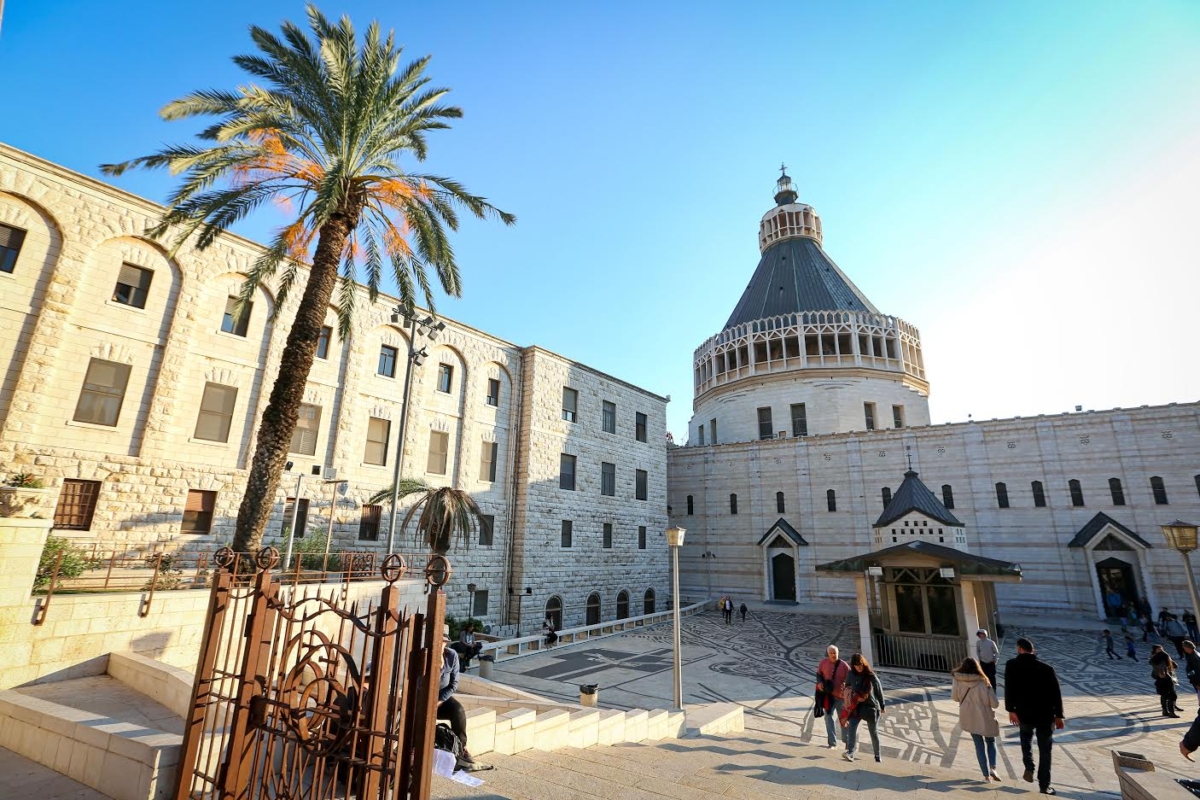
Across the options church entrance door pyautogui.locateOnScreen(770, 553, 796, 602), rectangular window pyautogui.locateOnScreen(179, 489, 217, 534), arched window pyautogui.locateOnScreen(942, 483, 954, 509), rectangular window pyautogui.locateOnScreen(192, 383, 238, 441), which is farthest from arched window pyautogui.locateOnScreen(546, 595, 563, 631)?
arched window pyautogui.locateOnScreen(942, 483, 954, 509)

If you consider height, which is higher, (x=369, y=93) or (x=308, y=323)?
(x=369, y=93)

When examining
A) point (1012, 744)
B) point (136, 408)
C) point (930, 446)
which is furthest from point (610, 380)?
point (1012, 744)

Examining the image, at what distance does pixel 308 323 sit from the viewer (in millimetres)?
12320

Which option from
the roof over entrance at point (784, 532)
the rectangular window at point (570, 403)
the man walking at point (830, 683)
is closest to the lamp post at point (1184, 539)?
the man walking at point (830, 683)

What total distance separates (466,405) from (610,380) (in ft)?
31.2

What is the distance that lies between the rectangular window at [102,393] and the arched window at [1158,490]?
3932cm

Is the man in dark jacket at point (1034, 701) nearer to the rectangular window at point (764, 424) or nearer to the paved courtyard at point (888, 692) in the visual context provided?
the paved courtyard at point (888, 692)

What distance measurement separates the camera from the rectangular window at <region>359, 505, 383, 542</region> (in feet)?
61.9

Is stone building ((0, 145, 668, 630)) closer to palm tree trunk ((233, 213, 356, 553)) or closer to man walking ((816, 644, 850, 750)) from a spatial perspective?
palm tree trunk ((233, 213, 356, 553))

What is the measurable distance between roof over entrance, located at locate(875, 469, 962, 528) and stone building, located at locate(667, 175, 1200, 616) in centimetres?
78

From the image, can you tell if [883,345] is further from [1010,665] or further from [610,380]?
[1010,665]

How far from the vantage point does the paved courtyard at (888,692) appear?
9.38 metres

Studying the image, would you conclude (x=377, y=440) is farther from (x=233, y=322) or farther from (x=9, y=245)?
(x=9, y=245)

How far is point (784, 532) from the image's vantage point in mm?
31125
